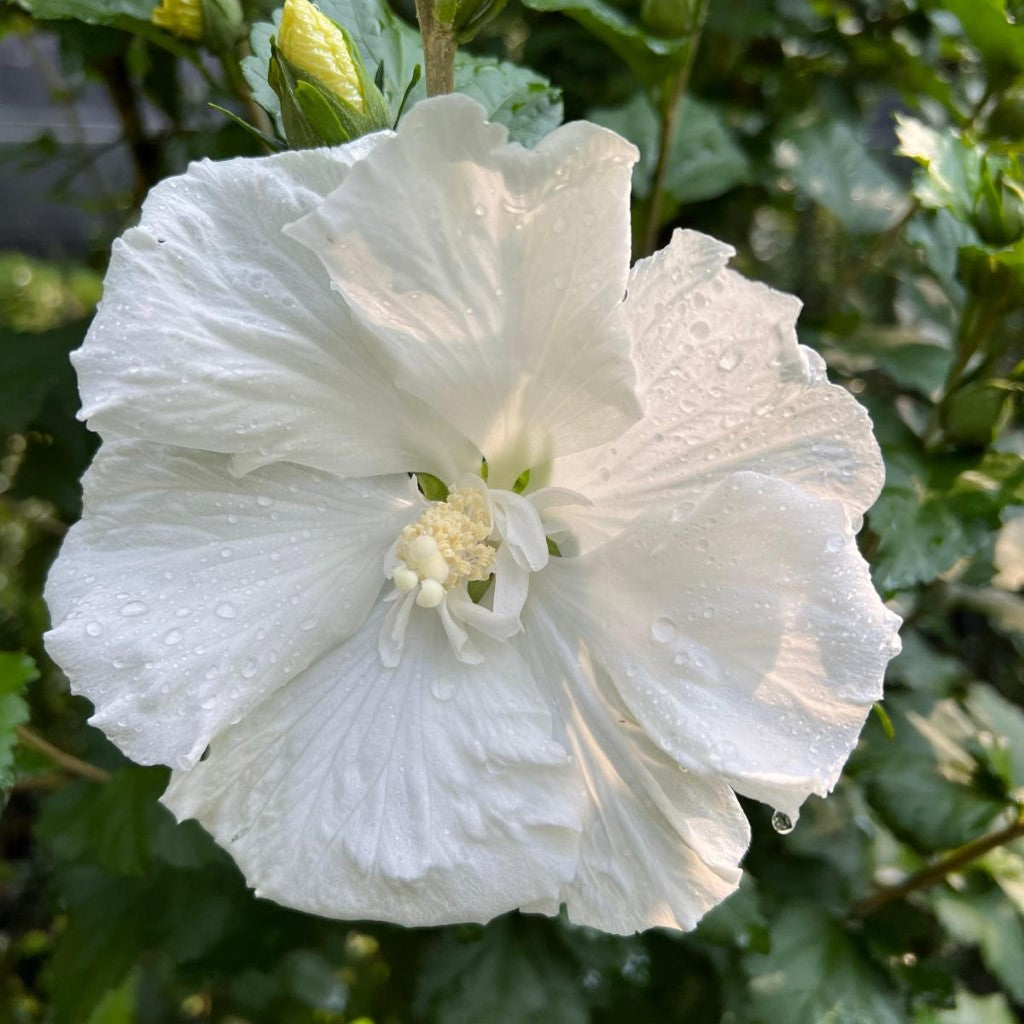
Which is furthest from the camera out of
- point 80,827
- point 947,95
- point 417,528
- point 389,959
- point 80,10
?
point 389,959

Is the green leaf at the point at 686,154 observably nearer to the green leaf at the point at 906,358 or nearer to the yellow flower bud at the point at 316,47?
the green leaf at the point at 906,358

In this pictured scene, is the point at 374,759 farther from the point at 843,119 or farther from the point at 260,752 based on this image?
the point at 843,119

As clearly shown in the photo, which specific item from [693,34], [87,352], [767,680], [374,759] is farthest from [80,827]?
[693,34]

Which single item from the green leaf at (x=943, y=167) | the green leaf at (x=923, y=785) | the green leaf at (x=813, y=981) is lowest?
the green leaf at (x=813, y=981)

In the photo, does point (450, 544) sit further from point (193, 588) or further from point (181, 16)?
point (181, 16)

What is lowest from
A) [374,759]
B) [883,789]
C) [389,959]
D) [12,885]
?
[12,885]

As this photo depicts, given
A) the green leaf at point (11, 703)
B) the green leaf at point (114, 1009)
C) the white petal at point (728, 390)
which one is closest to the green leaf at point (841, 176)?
the white petal at point (728, 390)

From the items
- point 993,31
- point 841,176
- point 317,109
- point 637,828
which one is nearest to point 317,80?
point 317,109
